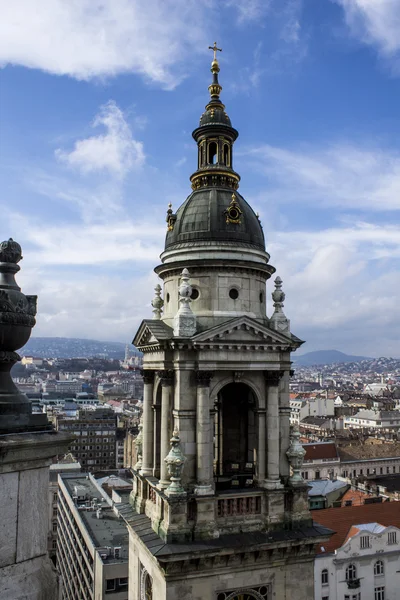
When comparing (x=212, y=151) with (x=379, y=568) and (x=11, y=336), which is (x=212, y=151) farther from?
(x=379, y=568)

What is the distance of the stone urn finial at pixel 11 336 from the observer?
8.34m

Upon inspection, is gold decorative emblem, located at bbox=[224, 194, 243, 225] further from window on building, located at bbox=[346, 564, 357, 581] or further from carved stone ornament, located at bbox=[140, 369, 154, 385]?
window on building, located at bbox=[346, 564, 357, 581]

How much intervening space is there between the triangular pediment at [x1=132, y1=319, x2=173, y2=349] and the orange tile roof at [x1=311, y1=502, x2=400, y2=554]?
3906 cm

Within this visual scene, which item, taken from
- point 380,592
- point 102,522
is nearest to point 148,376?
point 380,592

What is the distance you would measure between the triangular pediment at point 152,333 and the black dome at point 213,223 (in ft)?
11.0

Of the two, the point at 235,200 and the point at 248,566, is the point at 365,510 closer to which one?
the point at 248,566

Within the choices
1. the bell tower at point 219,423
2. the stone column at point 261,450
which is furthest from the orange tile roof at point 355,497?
the stone column at point 261,450

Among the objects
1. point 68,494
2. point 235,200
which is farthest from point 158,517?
point 68,494

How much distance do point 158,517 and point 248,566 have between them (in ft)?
11.6

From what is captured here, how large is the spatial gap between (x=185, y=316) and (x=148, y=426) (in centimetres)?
564

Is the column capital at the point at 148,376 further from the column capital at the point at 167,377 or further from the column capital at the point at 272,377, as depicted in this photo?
the column capital at the point at 272,377

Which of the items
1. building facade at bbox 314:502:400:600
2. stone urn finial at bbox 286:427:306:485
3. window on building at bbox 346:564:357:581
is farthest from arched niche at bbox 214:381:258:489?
window on building at bbox 346:564:357:581

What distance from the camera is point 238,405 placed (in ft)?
77.4

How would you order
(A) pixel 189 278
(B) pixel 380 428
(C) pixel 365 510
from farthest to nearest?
1. (B) pixel 380 428
2. (C) pixel 365 510
3. (A) pixel 189 278
